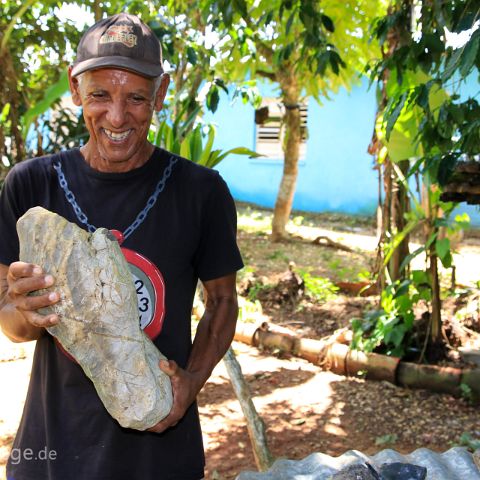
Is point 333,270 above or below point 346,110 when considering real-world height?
below

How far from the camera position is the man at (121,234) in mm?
1491

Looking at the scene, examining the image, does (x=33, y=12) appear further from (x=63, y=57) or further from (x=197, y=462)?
(x=197, y=462)

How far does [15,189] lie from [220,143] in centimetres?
1156

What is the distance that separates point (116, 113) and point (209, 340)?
64 cm

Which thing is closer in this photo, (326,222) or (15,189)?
(15,189)

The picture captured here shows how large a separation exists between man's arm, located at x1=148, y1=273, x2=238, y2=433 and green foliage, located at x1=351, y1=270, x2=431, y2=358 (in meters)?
2.72

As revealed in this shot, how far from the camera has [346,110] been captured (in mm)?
11719

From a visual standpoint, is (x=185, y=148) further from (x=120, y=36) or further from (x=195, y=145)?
(x=120, y=36)

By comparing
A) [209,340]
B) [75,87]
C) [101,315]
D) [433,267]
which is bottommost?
[433,267]

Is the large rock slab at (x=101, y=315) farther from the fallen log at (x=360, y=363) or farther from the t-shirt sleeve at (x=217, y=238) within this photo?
the fallen log at (x=360, y=363)

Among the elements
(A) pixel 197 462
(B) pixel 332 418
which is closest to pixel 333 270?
(B) pixel 332 418

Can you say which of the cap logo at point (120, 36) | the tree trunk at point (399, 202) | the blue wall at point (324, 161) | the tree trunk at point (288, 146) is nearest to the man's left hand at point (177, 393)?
the cap logo at point (120, 36)

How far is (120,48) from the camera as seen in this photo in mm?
1455

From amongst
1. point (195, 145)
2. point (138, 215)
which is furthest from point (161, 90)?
point (195, 145)
